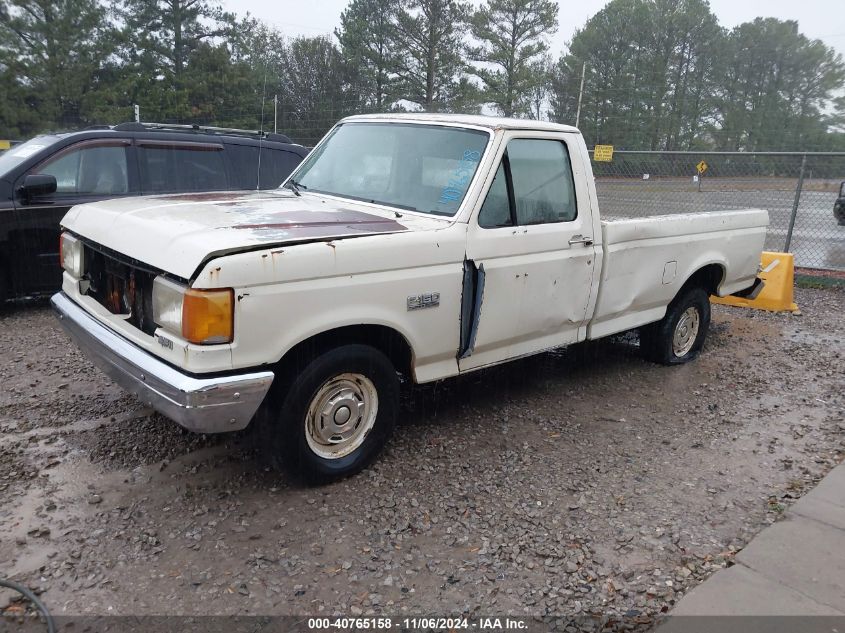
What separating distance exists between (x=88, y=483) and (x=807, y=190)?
10.9 m

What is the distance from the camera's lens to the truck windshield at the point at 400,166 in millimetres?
4160

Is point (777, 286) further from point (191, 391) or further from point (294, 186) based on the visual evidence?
point (191, 391)

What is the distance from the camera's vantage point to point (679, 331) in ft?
20.0

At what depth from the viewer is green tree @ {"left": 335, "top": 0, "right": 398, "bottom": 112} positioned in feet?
101

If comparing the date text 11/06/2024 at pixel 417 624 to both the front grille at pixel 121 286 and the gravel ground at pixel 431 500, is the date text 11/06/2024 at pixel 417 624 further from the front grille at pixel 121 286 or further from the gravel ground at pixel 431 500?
the front grille at pixel 121 286

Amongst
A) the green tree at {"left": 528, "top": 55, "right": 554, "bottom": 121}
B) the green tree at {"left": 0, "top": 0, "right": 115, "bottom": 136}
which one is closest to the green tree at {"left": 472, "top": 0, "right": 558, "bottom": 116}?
the green tree at {"left": 528, "top": 55, "right": 554, "bottom": 121}

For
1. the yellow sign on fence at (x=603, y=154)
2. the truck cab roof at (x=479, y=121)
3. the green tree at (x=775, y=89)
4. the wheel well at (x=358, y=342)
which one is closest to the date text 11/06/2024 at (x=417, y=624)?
the wheel well at (x=358, y=342)

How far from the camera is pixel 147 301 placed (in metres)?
3.46

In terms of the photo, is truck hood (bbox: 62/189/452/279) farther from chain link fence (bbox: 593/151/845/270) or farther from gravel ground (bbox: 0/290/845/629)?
chain link fence (bbox: 593/151/845/270)

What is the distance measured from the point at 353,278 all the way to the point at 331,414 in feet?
2.47

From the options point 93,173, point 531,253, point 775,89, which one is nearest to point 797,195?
point 531,253

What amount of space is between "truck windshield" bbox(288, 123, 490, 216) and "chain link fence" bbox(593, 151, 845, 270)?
626 cm

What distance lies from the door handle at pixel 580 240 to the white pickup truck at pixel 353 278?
0.04ft

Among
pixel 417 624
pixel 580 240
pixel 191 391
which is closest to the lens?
pixel 417 624
